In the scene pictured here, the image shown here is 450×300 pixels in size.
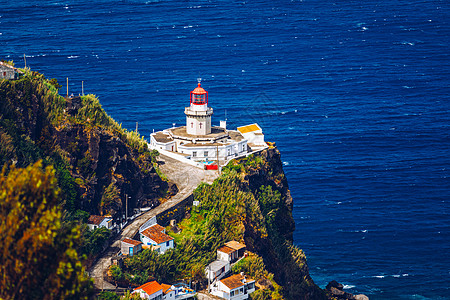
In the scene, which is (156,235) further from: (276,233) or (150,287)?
(276,233)

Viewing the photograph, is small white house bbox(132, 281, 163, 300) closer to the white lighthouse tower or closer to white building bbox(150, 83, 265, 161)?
white building bbox(150, 83, 265, 161)

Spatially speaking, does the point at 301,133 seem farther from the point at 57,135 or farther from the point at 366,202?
the point at 57,135

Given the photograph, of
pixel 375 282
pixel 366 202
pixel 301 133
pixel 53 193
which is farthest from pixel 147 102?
pixel 53 193

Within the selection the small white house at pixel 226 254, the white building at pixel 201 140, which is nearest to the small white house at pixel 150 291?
the small white house at pixel 226 254

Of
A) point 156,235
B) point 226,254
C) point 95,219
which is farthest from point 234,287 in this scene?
point 95,219

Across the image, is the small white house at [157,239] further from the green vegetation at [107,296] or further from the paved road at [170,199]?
the green vegetation at [107,296]

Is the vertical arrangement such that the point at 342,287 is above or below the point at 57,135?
below

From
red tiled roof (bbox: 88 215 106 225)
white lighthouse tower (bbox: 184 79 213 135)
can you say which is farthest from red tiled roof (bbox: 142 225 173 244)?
white lighthouse tower (bbox: 184 79 213 135)
